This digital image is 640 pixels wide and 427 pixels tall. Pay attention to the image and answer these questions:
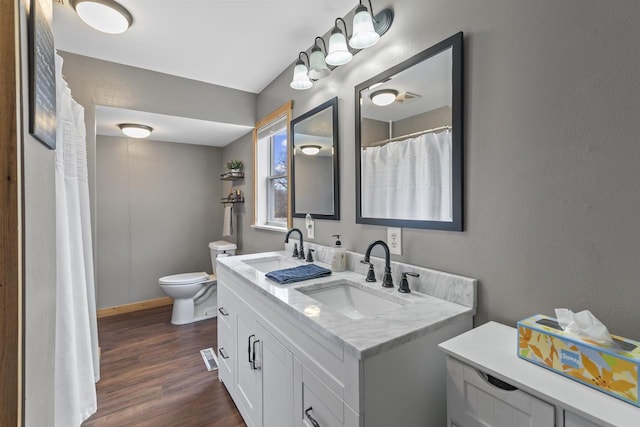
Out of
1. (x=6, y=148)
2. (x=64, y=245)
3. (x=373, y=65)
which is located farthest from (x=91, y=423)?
(x=373, y=65)

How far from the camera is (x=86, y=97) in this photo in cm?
224

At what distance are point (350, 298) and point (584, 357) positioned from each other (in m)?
0.92

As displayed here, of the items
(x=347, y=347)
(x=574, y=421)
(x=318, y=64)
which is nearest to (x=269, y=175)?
(x=318, y=64)

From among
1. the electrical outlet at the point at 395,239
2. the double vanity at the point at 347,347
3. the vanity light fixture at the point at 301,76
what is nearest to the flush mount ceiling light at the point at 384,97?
the vanity light fixture at the point at 301,76

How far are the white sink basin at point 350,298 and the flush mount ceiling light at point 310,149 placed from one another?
974 mm

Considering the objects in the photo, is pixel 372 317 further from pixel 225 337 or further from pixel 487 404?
pixel 225 337

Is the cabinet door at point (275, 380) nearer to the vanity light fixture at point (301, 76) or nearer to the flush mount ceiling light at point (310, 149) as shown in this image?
the flush mount ceiling light at point (310, 149)

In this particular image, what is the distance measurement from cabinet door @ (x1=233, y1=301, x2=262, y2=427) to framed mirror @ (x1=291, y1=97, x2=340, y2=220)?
2.61 ft

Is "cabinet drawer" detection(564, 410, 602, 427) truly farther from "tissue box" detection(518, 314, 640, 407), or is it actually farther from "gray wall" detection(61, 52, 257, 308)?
"gray wall" detection(61, 52, 257, 308)

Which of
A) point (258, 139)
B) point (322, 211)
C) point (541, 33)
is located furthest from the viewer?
point (258, 139)

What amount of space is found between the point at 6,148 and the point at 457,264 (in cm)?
137

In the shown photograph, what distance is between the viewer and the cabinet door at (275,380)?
1110 millimetres

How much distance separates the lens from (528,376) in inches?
27.2

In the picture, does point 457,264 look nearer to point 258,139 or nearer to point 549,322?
point 549,322
